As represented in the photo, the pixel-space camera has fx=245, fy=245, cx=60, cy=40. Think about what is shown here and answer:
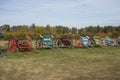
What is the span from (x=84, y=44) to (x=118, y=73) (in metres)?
10.7

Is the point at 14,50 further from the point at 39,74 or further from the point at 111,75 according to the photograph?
the point at 111,75

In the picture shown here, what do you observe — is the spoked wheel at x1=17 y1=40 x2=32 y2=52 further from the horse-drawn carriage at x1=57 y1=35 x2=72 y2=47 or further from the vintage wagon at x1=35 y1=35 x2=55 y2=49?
the horse-drawn carriage at x1=57 y1=35 x2=72 y2=47

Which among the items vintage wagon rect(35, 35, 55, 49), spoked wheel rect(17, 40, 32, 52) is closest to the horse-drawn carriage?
vintage wagon rect(35, 35, 55, 49)

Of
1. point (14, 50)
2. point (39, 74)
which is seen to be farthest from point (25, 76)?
point (14, 50)

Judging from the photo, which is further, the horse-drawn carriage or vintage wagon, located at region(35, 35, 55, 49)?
the horse-drawn carriage

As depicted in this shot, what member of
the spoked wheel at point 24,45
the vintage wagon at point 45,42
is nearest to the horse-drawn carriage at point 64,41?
the vintage wagon at point 45,42

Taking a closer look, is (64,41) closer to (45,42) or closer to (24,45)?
(45,42)

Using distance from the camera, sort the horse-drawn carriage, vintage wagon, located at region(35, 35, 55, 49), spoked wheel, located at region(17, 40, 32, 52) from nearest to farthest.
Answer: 1. spoked wheel, located at region(17, 40, 32, 52)
2. vintage wagon, located at region(35, 35, 55, 49)
3. the horse-drawn carriage

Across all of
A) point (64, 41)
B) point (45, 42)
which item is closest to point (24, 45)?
point (45, 42)

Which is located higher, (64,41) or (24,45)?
(64,41)

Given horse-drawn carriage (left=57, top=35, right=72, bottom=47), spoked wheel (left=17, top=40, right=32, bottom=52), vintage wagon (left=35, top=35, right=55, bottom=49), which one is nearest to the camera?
spoked wheel (left=17, top=40, right=32, bottom=52)

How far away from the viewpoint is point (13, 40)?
1395cm

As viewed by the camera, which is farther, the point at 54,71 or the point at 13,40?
the point at 13,40

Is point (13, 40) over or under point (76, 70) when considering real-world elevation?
over
